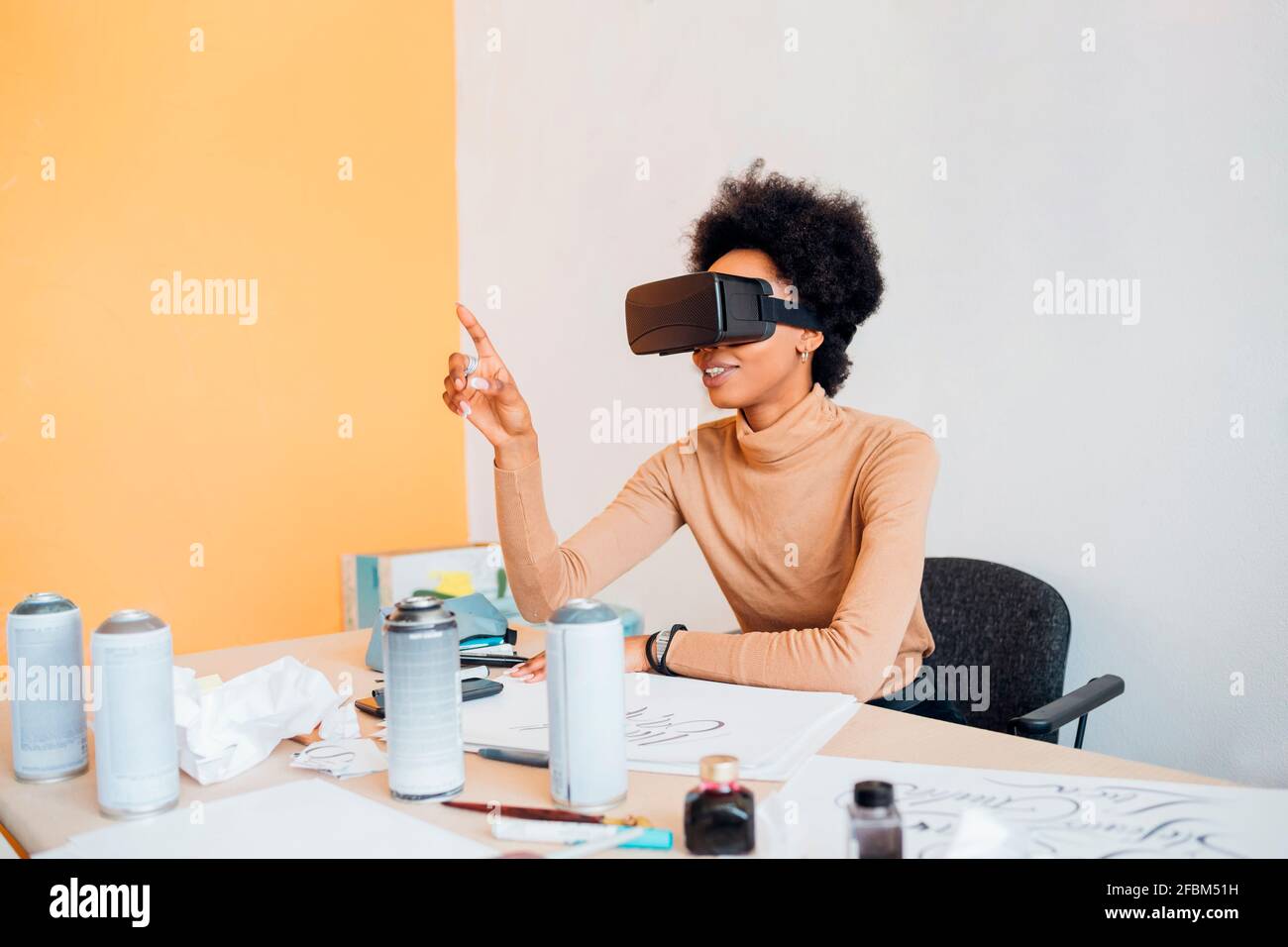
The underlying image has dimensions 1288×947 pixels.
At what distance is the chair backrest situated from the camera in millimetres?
Answer: 1608

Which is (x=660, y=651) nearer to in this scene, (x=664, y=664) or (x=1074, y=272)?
(x=664, y=664)

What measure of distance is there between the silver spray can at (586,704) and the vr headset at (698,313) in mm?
665

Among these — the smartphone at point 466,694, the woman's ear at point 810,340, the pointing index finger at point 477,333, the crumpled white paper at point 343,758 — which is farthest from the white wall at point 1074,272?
the crumpled white paper at point 343,758

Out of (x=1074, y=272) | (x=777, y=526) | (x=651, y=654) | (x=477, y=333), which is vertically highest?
(x=1074, y=272)

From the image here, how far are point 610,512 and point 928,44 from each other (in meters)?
1.20

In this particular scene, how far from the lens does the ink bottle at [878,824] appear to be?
2.24 feet

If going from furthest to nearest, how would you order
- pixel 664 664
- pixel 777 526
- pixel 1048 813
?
pixel 777 526 → pixel 664 664 → pixel 1048 813

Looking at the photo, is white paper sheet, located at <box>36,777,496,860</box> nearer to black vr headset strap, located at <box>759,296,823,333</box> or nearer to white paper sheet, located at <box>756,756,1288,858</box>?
white paper sheet, located at <box>756,756,1288,858</box>

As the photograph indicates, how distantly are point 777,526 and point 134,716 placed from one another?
1.03 m

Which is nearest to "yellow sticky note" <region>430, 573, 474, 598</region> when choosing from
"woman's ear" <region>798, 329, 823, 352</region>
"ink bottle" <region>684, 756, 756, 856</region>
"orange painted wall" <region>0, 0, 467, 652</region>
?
"orange painted wall" <region>0, 0, 467, 652</region>

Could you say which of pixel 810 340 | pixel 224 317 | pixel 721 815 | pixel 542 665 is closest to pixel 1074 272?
pixel 810 340

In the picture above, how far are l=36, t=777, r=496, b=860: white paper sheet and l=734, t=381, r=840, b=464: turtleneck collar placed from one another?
911 millimetres

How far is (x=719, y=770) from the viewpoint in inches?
29.0
